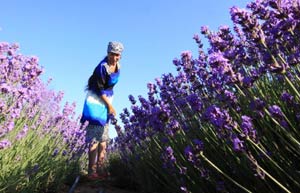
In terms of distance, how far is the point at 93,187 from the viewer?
164 inches

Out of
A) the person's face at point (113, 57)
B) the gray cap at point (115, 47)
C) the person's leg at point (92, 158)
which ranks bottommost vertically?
the person's leg at point (92, 158)

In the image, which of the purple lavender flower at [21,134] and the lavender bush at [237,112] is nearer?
the lavender bush at [237,112]

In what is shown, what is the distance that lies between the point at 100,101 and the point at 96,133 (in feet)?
1.33

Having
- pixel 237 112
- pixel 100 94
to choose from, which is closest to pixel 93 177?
pixel 100 94

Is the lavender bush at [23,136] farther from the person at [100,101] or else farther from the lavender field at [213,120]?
the person at [100,101]

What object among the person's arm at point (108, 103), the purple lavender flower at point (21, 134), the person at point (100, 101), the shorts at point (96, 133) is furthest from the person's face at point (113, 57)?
the purple lavender flower at point (21, 134)

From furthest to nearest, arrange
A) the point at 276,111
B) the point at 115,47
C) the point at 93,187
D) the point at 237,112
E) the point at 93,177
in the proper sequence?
the point at 115,47 < the point at 93,177 < the point at 93,187 < the point at 237,112 < the point at 276,111

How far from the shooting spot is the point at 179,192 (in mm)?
2582

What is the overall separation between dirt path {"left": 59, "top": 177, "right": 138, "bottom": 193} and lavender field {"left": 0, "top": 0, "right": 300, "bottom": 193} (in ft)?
0.58

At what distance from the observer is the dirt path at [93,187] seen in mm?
3877

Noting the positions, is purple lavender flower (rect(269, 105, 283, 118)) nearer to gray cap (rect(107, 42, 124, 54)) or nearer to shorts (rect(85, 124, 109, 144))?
gray cap (rect(107, 42, 124, 54))

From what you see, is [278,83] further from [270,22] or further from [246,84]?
[246,84]

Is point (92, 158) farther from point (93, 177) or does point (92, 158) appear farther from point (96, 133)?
point (93, 177)

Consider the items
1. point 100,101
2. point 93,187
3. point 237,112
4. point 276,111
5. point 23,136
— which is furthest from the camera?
point 100,101
